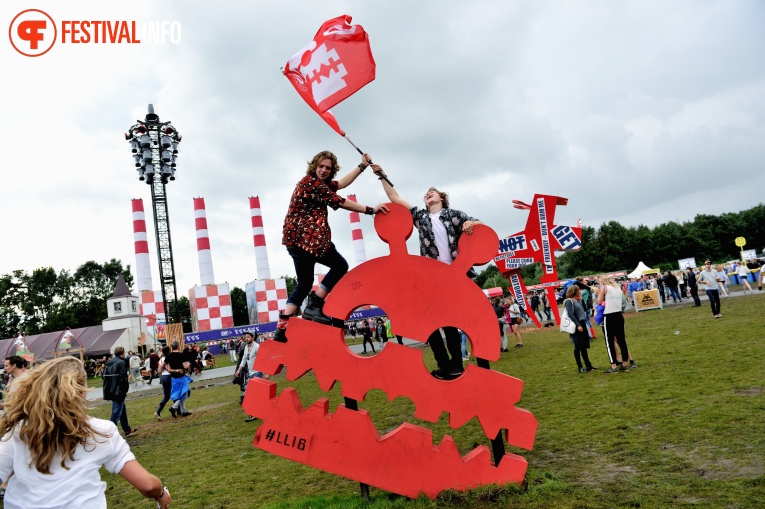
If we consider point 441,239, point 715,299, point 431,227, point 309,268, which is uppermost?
point 431,227

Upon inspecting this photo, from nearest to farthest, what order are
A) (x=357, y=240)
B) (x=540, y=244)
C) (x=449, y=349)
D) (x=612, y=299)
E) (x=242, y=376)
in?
(x=449, y=349) → (x=612, y=299) → (x=242, y=376) → (x=540, y=244) → (x=357, y=240)

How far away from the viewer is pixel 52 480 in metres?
1.78

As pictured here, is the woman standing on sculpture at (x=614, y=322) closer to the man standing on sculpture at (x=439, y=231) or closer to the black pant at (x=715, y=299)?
the man standing on sculpture at (x=439, y=231)

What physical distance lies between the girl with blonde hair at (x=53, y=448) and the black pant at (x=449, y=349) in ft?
8.13

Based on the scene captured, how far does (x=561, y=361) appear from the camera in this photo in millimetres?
9727

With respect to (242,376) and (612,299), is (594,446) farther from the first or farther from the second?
(242,376)

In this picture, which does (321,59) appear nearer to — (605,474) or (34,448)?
(34,448)

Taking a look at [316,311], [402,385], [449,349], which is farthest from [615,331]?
[316,311]

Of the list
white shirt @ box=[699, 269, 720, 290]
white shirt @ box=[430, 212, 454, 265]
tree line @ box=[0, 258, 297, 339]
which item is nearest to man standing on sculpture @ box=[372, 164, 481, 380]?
white shirt @ box=[430, 212, 454, 265]

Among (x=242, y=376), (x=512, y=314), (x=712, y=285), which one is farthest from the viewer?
(x=512, y=314)

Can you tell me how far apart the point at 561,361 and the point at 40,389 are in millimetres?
9625

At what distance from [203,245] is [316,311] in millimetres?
39379

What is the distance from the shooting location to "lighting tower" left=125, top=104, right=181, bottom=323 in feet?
99.1

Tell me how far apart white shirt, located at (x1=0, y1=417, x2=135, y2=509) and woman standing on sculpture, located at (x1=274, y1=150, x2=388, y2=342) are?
2.00 m
